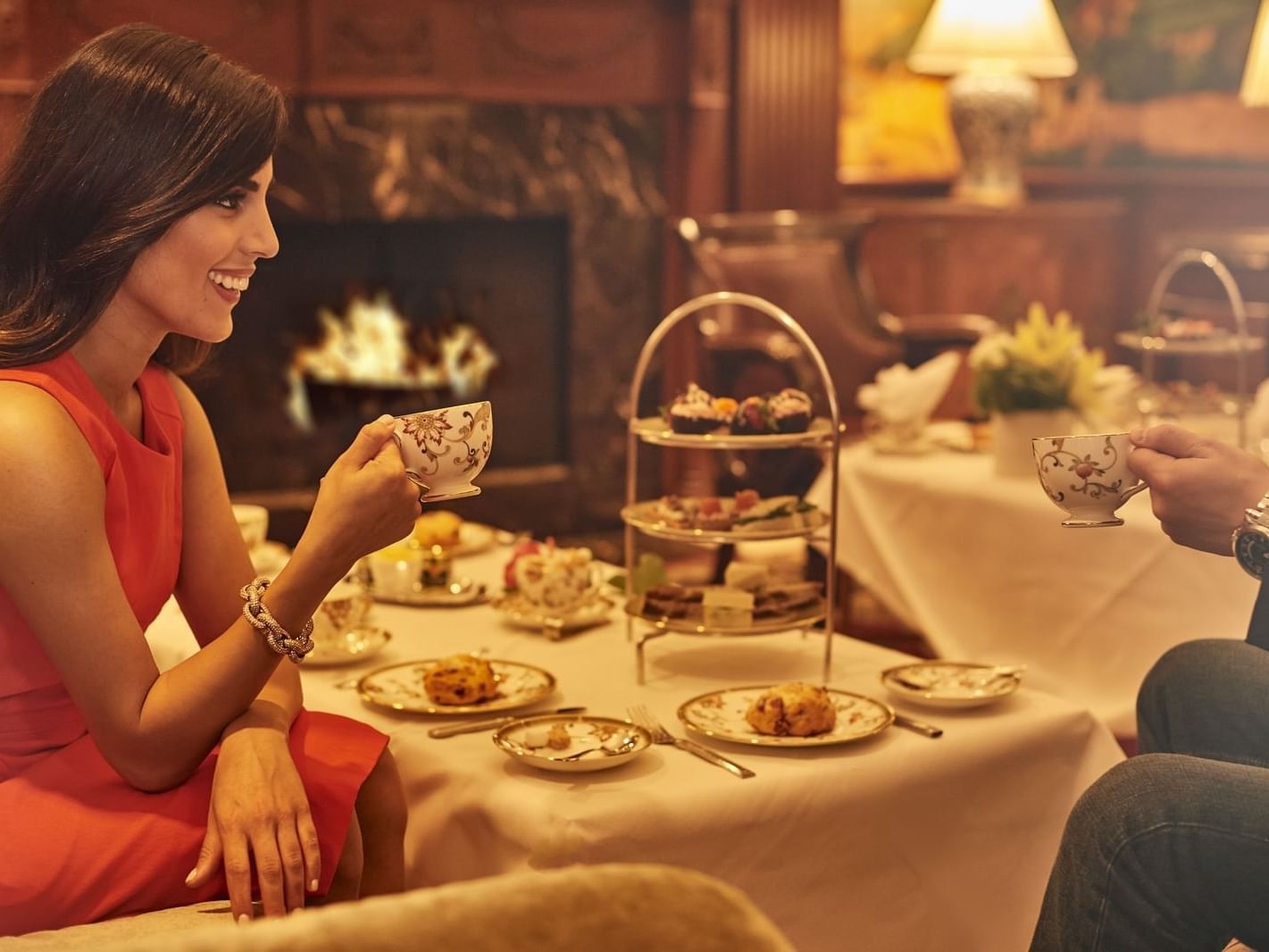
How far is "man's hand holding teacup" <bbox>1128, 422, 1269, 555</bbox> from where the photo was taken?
1760 millimetres

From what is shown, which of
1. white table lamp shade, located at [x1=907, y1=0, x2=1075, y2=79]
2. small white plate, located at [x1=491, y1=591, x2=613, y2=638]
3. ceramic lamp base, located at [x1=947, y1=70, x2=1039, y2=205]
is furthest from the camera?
ceramic lamp base, located at [x1=947, y1=70, x2=1039, y2=205]

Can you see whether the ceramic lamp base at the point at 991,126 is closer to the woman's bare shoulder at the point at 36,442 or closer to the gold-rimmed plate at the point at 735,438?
the gold-rimmed plate at the point at 735,438

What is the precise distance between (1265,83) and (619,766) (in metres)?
3.27

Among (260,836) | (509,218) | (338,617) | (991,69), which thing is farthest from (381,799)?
(991,69)

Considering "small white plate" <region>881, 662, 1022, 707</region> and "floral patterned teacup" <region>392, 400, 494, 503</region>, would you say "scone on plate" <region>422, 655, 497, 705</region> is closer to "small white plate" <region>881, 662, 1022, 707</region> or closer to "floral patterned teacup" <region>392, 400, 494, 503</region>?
"floral patterned teacup" <region>392, 400, 494, 503</region>

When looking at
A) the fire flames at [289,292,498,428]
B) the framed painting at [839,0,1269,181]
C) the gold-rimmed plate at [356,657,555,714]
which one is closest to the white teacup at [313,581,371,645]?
the gold-rimmed plate at [356,657,555,714]

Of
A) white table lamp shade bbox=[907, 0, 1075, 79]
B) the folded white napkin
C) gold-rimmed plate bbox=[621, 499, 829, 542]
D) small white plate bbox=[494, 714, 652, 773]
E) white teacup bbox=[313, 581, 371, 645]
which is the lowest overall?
small white plate bbox=[494, 714, 652, 773]

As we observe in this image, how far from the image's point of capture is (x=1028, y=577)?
11.1 feet

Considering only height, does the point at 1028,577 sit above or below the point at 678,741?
below

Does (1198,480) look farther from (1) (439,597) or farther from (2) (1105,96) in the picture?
(2) (1105,96)

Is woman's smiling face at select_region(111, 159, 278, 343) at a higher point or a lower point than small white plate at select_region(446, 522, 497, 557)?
higher

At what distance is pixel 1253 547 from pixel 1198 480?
0.10 metres

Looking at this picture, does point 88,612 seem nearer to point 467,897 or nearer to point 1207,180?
point 467,897

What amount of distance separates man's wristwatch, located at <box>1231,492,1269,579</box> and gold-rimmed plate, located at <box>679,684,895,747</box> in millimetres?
447
